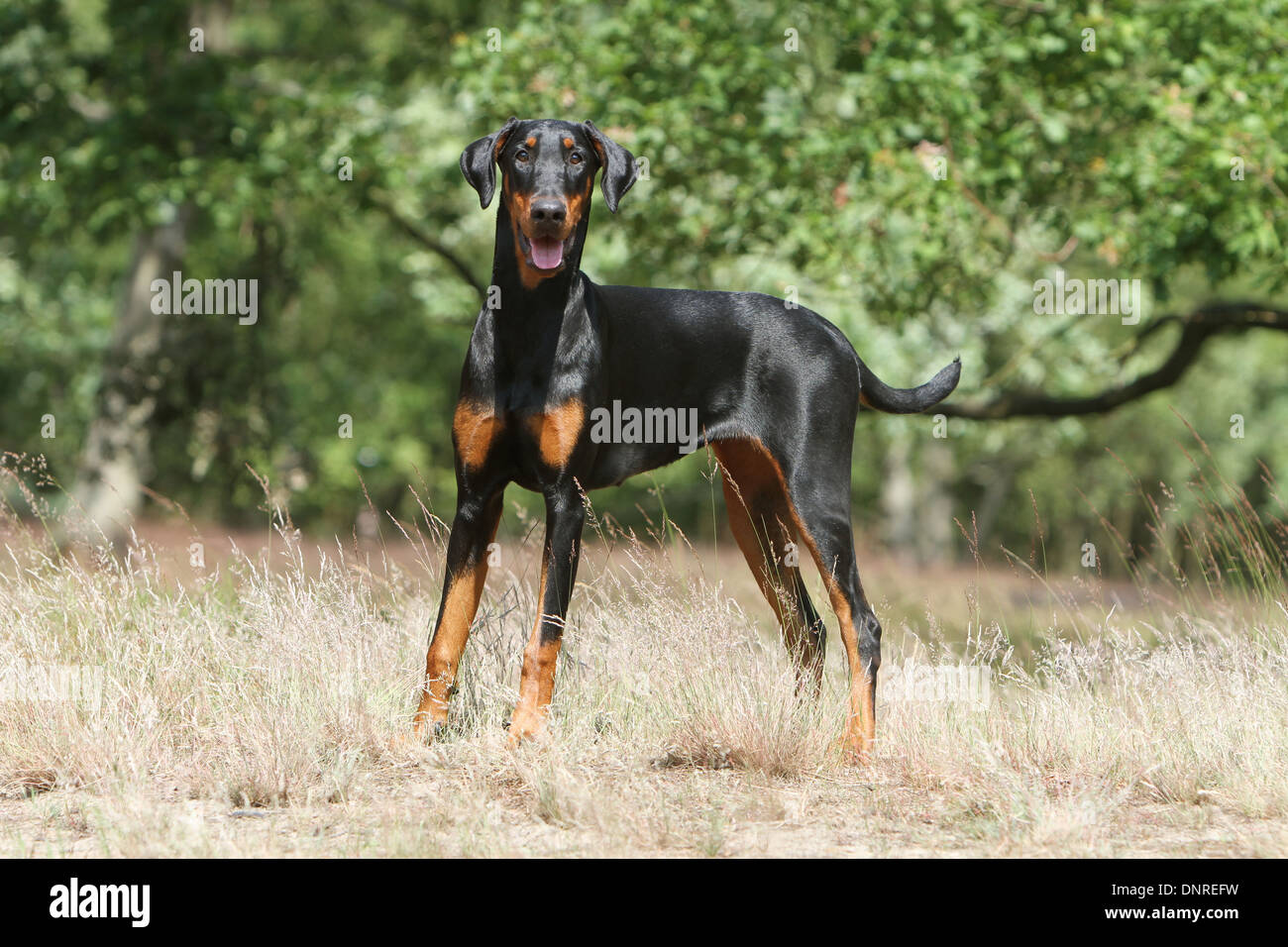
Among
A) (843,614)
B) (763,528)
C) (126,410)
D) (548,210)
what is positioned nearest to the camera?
(548,210)

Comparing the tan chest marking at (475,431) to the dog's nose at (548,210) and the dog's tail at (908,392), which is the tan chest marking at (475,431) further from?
the dog's tail at (908,392)

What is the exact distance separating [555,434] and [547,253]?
26.5 inches

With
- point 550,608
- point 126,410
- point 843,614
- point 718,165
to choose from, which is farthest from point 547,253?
point 126,410

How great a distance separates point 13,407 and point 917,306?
19.4 m

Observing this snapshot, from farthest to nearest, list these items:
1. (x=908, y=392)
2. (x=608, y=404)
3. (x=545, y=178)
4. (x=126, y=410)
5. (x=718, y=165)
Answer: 1. (x=126, y=410)
2. (x=718, y=165)
3. (x=908, y=392)
4. (x=608, y=404)
5. (x=545, y=178)

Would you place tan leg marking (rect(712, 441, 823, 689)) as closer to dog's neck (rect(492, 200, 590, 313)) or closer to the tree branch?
dog's neck (rect(492, 200, 590, 313))

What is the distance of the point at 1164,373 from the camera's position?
10406mm

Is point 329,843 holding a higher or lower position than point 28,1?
lower

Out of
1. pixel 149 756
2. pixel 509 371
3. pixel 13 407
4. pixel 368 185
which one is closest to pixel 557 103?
pixel 368 185

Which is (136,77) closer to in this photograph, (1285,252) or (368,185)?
(368,185)

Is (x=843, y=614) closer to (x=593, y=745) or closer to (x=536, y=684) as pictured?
(x=593, y=745)

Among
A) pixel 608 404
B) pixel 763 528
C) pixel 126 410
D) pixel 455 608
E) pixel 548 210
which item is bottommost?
pixel 455 608

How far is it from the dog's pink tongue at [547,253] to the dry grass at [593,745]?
3.78 feet

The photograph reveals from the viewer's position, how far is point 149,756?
470cm
